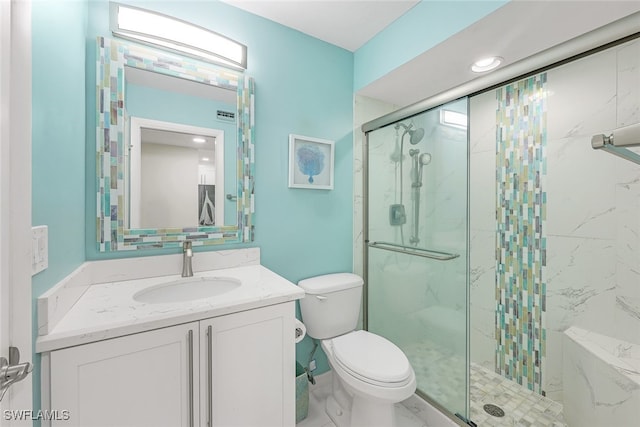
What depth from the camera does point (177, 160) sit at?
1399 mm

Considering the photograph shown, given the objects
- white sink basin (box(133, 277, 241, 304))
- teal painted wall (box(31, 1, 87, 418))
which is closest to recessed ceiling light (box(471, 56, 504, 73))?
white sink basin (box(133, 277, 241, 304))

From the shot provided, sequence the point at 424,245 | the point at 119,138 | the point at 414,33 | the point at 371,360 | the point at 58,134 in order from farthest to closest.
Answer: the point at 424,245
the point at 414,33
the point at 371,360
the point at 119,138
the point at 58,134

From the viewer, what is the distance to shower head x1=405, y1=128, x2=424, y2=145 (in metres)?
1.61

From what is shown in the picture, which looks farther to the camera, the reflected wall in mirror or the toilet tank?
the toilet tank

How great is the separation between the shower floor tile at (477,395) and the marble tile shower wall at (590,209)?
→ 15cm

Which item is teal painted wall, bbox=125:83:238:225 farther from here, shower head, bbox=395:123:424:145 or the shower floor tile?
the shower floor tile

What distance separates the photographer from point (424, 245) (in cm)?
161

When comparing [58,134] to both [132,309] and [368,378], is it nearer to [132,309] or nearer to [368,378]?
[132,309]

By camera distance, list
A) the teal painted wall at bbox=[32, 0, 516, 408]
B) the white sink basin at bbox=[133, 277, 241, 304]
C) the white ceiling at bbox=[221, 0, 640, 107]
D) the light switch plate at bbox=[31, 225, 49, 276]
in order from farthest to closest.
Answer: the white sink basin at bbox=[133, 277, 241, 304]
the white ceiling at bbox=[221, 0, 640, 107]
the teal painted wall at bbox=[32, 0, 516, 408]
the light switch plate at bbox=[31, 225, 49, 276]

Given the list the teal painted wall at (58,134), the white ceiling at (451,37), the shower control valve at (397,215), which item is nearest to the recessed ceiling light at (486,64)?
the white ceiling at (451,37)

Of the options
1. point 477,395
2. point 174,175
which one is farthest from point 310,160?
point 477,395

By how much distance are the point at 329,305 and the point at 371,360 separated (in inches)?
15.4

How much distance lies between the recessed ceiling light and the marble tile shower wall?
0.46 metres

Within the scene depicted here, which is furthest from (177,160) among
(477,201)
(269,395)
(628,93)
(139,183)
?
(628,93)
